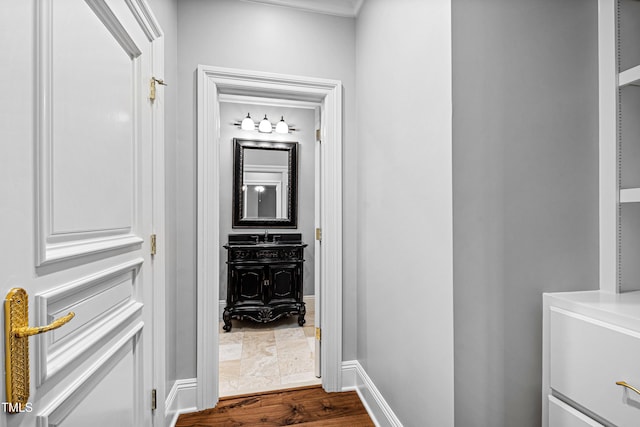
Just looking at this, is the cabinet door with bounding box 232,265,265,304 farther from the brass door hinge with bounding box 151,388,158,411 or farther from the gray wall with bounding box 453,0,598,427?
the gray wall with bounding box 453,0,598,427

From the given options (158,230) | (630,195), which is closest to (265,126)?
(158,230)

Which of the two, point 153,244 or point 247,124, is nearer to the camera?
point 153,244

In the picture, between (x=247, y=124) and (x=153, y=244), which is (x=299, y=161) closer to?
(x=247, y=124)

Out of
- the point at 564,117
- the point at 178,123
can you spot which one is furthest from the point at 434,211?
the point at 178,123

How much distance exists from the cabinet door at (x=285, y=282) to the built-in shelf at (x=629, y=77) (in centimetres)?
289

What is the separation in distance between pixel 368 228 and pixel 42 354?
1596 millimetres

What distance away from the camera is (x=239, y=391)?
2.11 meters

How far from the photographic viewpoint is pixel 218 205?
1966 mm

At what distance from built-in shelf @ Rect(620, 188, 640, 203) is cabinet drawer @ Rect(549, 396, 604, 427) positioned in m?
0.80

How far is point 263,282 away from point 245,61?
2221 millimetres

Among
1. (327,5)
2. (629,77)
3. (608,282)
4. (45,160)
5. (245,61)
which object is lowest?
(608,282)

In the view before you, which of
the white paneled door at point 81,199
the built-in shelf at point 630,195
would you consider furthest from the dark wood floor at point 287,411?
the built-in shelf at point 630,195

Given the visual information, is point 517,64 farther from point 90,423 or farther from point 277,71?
point 90,423

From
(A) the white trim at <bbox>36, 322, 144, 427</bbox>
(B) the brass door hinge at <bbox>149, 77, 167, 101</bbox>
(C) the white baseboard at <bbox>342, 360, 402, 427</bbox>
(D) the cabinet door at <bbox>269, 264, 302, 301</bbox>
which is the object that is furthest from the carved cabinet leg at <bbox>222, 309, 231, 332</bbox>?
(B) the brass door hinge at <bbox>149, 77, 167, 101</bbox>
